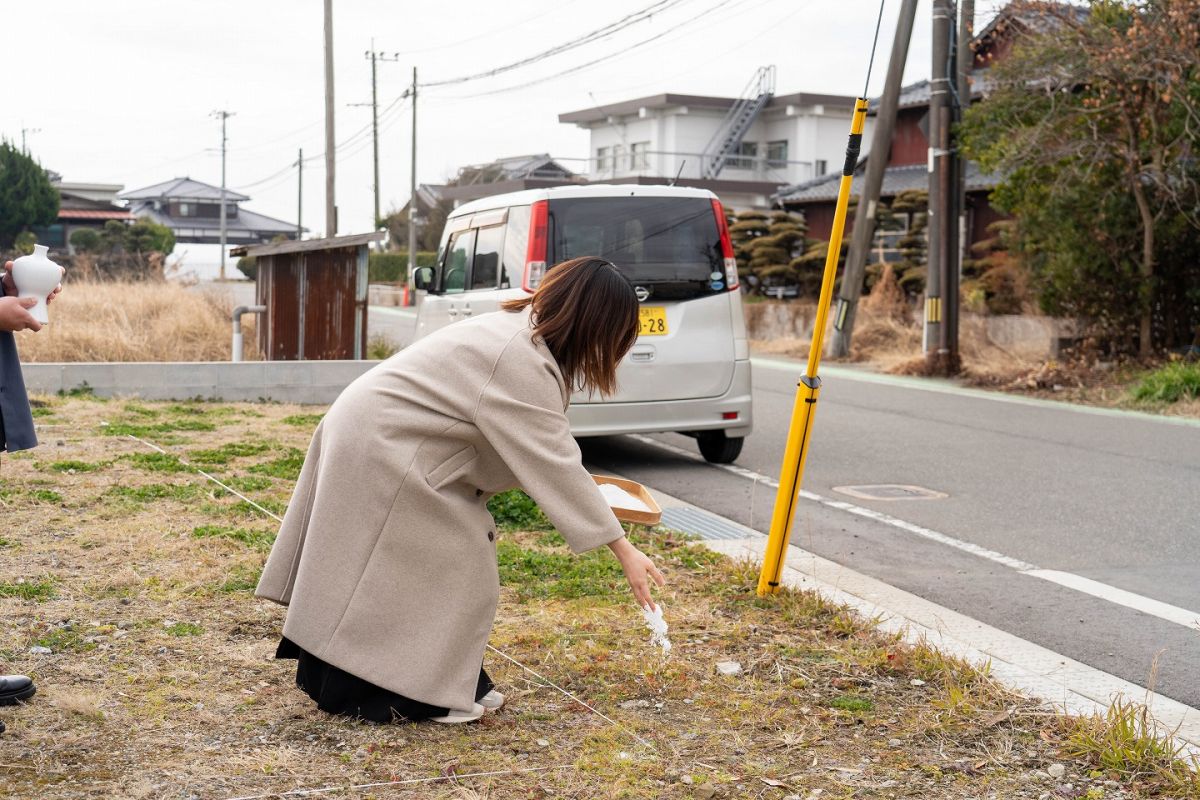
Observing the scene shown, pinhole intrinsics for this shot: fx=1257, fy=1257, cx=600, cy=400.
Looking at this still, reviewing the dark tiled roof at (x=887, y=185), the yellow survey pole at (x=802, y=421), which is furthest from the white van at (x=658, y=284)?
the dark tiled roof at (x=887, y=185)

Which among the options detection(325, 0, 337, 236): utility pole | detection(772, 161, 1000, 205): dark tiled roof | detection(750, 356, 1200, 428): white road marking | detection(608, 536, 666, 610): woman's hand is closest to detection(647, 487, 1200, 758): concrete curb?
detection(608, 536, 666, 610): woman's hand

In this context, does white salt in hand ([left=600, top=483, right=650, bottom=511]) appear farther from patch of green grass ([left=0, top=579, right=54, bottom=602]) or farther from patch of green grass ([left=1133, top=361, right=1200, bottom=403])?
patch of green grass ([left=1133, top=361, right=1200, bottom=403])

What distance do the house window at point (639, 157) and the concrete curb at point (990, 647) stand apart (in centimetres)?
4060

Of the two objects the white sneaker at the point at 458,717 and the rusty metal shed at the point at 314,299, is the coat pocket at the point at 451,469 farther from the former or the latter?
the rusty metal shed at the point at 314,299

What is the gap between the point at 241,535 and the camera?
5906 millimetres

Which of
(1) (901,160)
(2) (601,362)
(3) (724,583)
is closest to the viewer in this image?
(2) (601,362)

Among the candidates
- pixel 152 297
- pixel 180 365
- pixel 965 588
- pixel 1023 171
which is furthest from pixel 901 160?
pixel 965 588

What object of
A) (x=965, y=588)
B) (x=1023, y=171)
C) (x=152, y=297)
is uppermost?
(x=1023, y=171)

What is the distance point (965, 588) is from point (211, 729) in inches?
136

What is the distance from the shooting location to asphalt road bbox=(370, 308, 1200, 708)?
5121mm

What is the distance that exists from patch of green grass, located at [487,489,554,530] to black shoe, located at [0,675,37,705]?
2972 mm

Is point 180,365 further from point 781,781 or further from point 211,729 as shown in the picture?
point 781,781

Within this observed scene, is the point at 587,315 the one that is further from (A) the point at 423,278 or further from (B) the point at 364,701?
(A) the point at 423,278

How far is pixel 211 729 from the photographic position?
3.58m
